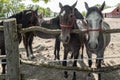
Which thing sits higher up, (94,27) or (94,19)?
(94,19)

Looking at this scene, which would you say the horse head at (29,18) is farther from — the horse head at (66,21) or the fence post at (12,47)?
the fence post at (12,47)

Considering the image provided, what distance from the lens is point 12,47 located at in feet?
11.1

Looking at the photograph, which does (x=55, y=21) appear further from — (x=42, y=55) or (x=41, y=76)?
(x=41, y=76)

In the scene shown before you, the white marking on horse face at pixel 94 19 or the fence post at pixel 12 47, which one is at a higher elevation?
the white marking on horse face at pixel 94 19

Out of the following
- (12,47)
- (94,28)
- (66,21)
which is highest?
(66,21)

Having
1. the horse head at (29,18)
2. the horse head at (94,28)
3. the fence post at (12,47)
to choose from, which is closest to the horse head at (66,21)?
the horse head at (94,28)

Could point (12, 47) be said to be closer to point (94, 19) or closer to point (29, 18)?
point (94, 19)

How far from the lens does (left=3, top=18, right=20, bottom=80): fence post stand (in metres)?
3.36

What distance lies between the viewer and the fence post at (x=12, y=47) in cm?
336

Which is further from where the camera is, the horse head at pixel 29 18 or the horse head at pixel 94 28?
the horse head at pixel 29 18

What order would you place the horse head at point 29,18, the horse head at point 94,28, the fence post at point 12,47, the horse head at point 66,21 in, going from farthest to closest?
the horse head at point 29,18, the horse head at point 66,21, the horse head at point 94,28, the fence post at point 12,47

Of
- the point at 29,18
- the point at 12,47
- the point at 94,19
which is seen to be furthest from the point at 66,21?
the point at 29,18

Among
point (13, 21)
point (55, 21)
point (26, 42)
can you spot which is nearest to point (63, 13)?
point (13, 21)

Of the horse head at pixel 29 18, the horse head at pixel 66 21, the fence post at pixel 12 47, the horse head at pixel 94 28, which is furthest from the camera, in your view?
the horse head at pixel 29 18
